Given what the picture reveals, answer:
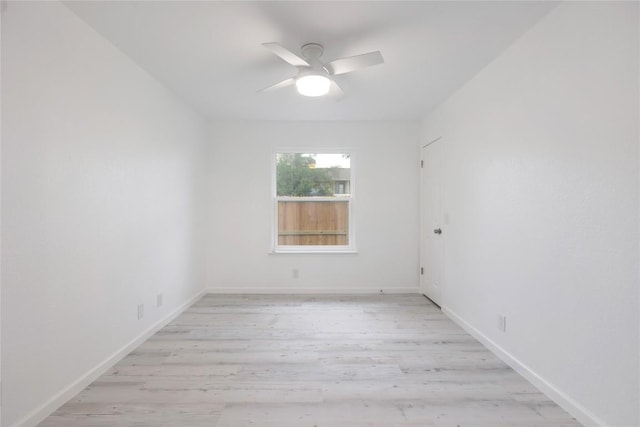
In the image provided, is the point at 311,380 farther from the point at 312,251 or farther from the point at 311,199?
the point at 311,199

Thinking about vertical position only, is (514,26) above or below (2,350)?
above

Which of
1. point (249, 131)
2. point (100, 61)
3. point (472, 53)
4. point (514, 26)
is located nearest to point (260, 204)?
point (249, 131)

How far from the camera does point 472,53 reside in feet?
7.57

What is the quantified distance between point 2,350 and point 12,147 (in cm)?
101

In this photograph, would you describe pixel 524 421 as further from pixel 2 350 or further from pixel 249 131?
pixel 249 131

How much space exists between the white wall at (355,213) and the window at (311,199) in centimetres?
14

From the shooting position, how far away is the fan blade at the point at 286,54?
1.84 m

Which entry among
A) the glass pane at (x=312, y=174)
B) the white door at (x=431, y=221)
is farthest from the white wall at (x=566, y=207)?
the glass pane at (x=312, y=174)

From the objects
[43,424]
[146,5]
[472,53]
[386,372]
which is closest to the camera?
[43,424]

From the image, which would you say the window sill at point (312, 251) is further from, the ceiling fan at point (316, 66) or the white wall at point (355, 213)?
the ceiling fan at point (316, 66)

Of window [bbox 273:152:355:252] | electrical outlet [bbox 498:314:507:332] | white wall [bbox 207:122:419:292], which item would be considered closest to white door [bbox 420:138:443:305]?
white wall [bbox 207:122:419:292]

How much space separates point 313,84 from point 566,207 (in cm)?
186

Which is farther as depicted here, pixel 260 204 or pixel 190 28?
pixel 260 204

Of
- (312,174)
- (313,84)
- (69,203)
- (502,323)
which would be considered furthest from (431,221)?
(69,203)
